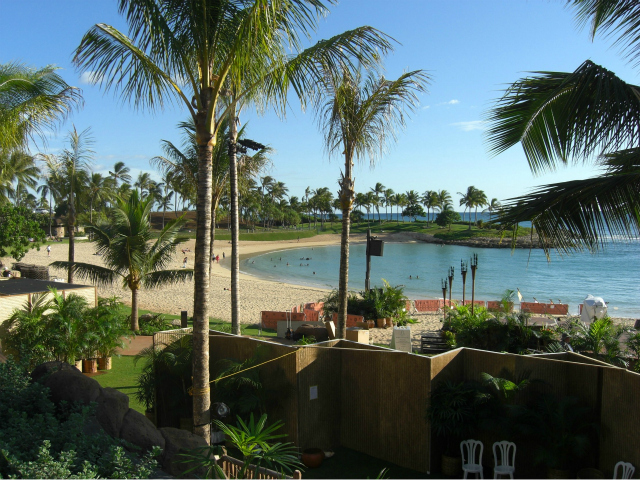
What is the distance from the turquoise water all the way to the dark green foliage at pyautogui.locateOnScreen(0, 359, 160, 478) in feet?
117

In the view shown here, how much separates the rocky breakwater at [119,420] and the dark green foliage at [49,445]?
0.21m

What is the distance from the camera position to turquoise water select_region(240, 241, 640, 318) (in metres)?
44.3

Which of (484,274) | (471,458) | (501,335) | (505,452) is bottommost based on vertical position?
(484,274)

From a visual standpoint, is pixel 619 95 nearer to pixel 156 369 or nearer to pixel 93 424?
pixel 93 424

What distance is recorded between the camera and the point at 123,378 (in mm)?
10953

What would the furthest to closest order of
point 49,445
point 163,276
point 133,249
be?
point 163,276, point 133,249, point 49,445

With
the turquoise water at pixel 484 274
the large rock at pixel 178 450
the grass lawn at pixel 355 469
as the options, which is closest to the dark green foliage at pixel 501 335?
the grass lawn at pixel 355 469

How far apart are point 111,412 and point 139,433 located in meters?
0.38

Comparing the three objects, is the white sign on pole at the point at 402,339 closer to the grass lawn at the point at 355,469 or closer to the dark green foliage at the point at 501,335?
the dark green foliage at the point at 501,335

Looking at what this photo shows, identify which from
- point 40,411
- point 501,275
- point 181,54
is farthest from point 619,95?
point 501,275

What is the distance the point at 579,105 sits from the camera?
3.36m

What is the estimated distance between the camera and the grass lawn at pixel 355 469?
688 cm

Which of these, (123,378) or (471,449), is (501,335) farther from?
(123,378)

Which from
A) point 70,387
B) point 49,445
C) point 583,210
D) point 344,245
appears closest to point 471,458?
point 583,210
